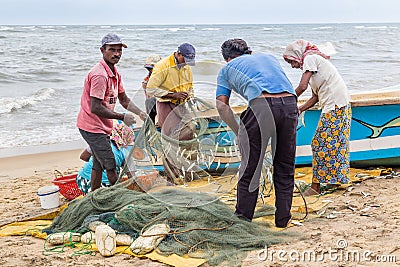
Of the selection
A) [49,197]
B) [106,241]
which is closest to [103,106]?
[49,197]

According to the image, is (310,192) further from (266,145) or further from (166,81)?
(166,81)

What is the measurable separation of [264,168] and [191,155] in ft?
3.05

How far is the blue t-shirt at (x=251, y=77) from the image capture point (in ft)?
13.3

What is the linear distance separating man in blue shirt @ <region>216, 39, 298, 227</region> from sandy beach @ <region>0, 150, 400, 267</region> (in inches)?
19.4

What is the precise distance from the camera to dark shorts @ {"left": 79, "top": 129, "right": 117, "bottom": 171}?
4.88 metres

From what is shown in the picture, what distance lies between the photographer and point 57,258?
3.96 m

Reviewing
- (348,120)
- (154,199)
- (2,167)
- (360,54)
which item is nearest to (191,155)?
(154,199)

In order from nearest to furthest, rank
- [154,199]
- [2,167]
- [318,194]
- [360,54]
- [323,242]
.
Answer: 1. [323,242]
2. [154,199]
3. [318,194]
4. [2,167]
5. [360,54]

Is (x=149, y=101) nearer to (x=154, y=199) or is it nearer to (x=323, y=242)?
(x=154, y=199)

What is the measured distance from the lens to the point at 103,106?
15.5 ft

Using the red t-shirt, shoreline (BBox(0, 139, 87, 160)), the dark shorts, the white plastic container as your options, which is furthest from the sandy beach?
shoreline (BBox(0, 139, 87, 160))

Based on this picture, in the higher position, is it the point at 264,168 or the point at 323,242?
the point at 264,168

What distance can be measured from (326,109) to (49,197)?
3006 millimetres

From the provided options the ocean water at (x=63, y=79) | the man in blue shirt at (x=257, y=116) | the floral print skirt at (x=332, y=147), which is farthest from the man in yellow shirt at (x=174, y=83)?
the floral print skirt at (x=332, y=147)
